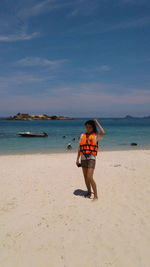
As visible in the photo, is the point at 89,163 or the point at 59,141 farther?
the point at 59,141

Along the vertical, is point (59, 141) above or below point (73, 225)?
below

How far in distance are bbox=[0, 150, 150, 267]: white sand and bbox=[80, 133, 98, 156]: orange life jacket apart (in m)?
1.39

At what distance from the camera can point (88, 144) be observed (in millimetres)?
5461

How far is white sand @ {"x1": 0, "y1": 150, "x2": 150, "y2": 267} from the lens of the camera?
345 centimetres

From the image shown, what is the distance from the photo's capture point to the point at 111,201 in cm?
581

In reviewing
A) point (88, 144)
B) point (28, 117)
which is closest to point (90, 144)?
point (88, 144)

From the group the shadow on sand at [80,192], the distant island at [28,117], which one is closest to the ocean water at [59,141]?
the shadow on sand at [80,192]

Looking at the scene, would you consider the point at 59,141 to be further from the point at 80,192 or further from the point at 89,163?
the point at 89,163

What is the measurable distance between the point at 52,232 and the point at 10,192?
284 cm

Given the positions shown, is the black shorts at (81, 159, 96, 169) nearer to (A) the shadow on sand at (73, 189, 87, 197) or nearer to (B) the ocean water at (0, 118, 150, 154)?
(A) the shadow on sand at (73, 189, 87, 197)

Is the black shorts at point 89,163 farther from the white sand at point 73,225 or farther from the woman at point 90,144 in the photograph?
the white sand at point 73,225

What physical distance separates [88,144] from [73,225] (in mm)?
1959

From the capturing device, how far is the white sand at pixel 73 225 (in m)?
3.45

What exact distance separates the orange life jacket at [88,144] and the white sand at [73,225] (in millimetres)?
1390
